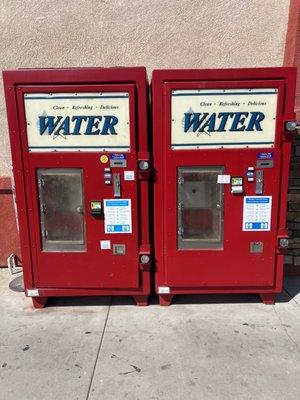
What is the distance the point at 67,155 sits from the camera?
3.00 metres

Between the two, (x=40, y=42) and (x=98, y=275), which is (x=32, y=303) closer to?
(x=98, y=275)

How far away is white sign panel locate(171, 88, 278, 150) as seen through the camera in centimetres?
292

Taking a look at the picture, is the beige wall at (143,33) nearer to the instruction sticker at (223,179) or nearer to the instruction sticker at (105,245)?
the instruction sticker at (223,179)

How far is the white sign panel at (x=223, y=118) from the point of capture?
2.92m

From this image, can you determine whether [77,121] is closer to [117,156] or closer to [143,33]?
[117,156]

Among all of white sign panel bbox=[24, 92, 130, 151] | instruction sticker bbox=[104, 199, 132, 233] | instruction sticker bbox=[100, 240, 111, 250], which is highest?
white sign panel bbox=[24, 92, 130, 151]

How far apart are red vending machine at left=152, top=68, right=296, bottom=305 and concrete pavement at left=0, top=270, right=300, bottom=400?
286 mm

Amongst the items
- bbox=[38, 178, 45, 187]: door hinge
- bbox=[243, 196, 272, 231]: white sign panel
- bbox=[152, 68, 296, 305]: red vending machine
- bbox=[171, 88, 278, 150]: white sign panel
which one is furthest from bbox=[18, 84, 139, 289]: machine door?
bbox=[243, 196, 272, 231]: white sign panel

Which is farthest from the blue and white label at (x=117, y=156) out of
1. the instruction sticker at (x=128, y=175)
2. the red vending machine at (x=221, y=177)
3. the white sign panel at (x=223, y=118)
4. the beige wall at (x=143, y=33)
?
the beige wall at (x=143, y=33)

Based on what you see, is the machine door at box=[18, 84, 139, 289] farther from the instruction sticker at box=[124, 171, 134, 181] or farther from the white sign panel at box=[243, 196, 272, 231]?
the white sign panel at box=[243, 196, 272, 231]

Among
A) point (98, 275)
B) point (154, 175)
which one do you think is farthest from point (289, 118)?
point (98, 275)

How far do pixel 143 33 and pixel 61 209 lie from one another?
2.35 metres

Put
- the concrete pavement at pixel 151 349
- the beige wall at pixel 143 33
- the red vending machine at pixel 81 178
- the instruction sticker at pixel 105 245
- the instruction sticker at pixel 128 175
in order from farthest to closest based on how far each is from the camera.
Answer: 1. the beige wall at pixel 143 33
2. the instruction sticker at pixel 105 245
3. the instruction sticker at pixel 128 175
4. the red vending machine at pixel 81 178
5. the concrete pavement at pixel 151 349

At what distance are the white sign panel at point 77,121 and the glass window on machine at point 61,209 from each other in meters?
0.25
